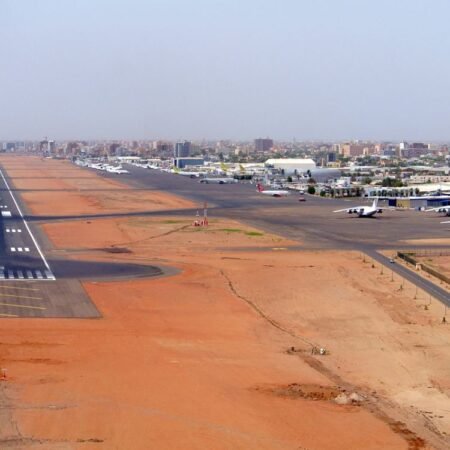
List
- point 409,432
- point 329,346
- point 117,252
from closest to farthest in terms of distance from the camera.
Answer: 1. point 409,432
2. point 329,346
3. point 117,252

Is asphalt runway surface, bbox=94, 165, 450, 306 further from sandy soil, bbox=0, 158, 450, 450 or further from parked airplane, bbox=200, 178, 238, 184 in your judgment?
parked airplane, bbox=200, 178, 238, 184

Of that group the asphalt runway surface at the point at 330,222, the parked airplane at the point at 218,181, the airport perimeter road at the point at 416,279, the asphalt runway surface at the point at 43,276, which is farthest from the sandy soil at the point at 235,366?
the parked airplane at the point at 218,181

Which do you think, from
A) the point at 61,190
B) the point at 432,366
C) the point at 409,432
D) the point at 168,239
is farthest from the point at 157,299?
the point at 61,190

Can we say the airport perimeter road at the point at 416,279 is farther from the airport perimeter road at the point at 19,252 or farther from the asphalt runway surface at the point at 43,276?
the airport perimeter road at the point at 19,252

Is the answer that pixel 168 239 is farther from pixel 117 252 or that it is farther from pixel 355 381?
pixel 355 381

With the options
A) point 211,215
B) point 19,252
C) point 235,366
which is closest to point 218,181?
point 211,215

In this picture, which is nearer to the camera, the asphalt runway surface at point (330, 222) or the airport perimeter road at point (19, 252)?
the airport perimeter road at point (19, 252)

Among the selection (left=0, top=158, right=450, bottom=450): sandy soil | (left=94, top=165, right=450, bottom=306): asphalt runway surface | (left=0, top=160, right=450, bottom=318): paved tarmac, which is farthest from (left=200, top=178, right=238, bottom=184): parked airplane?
(left=0, top=158, right=450, bottom=450): sandy soil
